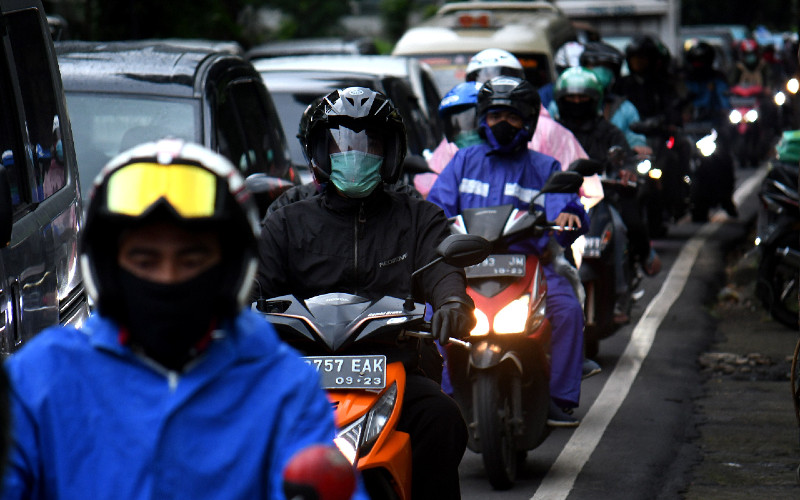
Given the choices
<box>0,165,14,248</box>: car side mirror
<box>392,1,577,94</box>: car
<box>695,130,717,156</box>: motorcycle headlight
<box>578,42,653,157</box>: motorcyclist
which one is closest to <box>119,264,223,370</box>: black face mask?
<box>0,165,14,248</box>: car side mirror

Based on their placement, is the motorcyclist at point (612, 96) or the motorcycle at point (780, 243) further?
the motorcyclist at point (612, 96)

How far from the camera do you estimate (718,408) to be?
8516 mm

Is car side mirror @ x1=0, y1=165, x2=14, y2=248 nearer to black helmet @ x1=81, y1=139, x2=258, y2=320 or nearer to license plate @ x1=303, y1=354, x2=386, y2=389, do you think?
license plate @ x1=303, y1=354, x2=386, y2=389

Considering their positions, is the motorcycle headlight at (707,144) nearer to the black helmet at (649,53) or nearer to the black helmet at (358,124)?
the black helmet at (649,53)

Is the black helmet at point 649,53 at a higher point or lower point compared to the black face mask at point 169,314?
lower

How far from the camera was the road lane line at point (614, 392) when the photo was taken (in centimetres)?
690

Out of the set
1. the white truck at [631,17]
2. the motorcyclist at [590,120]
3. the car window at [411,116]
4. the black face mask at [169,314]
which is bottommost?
the white truck at [631,17]

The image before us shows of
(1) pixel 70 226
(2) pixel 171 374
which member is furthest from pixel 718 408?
(2) pixel 171 374

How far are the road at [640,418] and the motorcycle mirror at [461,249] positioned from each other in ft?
6.71

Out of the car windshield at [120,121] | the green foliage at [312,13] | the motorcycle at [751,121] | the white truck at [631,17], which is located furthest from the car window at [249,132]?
the green foliage at [312,13]

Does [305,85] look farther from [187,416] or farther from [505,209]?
[187,416]

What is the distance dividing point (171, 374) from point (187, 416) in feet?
0.23

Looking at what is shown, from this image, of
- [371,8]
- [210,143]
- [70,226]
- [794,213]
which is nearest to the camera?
[70,226]

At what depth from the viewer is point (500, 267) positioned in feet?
21.9
